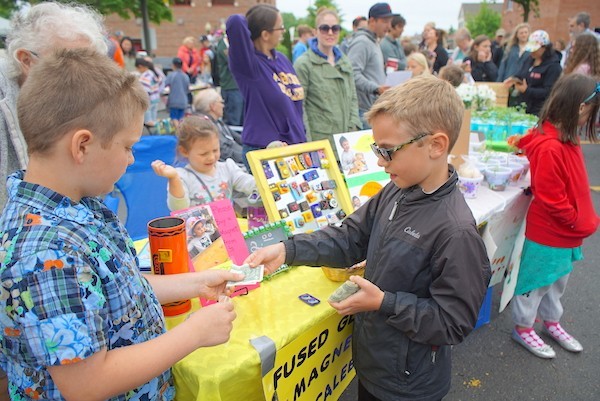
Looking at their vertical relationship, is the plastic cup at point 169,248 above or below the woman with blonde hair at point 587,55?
below

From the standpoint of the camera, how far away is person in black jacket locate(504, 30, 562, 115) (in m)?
5.69

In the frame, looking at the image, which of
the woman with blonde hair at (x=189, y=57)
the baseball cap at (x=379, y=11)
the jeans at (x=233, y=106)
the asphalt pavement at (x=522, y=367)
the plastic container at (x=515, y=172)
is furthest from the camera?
the woman with blonde hair at (x=189, y=57)

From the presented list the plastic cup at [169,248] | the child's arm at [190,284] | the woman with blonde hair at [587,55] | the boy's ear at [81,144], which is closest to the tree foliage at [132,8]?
the woman with blonde hair at [587,55]

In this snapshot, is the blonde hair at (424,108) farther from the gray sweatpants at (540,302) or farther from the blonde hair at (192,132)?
the gray sweatpants at (540,302)

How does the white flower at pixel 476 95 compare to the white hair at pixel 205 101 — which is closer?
the white flower at pixel 476 95

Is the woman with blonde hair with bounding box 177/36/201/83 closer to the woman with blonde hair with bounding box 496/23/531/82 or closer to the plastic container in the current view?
the woman with blonde hair with bounding box 496/23/531/82

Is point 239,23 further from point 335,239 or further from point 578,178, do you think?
point 578,178

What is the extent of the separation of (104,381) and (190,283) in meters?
0.52

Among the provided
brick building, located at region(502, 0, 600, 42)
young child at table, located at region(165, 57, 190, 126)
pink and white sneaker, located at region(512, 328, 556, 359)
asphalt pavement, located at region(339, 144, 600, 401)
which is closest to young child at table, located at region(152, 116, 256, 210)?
asphalt pavement, located at region(339, 144, 600, 401)

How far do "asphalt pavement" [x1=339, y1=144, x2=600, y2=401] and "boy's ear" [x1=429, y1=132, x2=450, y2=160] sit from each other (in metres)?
1.64

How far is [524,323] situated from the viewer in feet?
9.05

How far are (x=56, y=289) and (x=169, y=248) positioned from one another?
60 centimetres

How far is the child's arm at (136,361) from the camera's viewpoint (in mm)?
859

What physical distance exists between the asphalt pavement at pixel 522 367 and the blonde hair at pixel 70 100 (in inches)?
82.1
